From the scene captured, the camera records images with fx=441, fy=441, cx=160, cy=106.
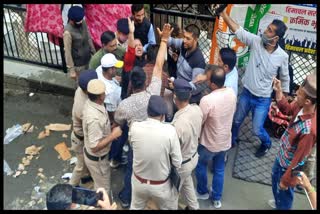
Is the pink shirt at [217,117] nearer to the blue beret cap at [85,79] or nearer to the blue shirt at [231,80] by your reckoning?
the blue shirt at [231,80]

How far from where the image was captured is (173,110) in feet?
16.8

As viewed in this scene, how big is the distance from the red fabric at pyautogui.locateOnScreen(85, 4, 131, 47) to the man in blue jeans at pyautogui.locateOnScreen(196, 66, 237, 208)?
89.2 inches

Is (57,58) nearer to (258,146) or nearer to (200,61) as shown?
(200,61)

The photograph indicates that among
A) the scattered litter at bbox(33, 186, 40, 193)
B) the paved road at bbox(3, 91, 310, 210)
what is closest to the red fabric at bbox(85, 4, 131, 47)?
the paved road at bbox(3, 91, 310, 210)

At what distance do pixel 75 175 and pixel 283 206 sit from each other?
2381 millimetres

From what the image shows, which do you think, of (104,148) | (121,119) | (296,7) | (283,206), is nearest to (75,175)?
(104,148)

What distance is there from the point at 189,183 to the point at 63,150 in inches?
77.4

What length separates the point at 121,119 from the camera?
462cm

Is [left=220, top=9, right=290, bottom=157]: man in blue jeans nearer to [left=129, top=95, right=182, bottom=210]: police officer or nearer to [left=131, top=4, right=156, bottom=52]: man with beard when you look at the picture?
[left=131, top=4, right=156, bottom=52]: man with beard

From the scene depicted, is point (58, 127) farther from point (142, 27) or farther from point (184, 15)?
point (184, 15)

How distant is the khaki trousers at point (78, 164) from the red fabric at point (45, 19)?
1847 millimetres

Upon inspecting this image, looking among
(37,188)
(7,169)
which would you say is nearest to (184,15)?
(37,188)

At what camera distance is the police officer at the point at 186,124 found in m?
4.28

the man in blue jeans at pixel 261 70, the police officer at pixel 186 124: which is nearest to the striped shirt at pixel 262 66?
the man in blue jeans at pixel 261 70
